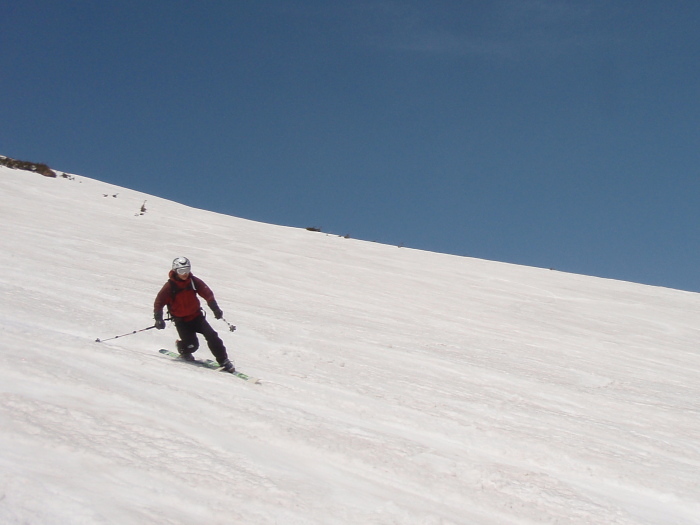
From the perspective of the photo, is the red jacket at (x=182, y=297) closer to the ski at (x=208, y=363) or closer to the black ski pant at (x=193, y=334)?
the black ski pant at (x=193, y=334)

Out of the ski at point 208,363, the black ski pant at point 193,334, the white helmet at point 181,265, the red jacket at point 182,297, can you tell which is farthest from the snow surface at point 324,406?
the white helmet at point 181,265

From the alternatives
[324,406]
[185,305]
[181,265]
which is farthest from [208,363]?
[324,406]

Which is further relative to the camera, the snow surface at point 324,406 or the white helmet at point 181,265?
the white helmet at point 181,265

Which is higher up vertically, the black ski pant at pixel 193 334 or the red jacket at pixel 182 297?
the red jacket at pixel 182 297

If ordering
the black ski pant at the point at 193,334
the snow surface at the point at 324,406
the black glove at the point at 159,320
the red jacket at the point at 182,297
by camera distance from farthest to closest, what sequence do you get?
the red jacket at the point at 182,297
the black ski pant at the point at 193,334
the black glove at the point at 159,320
the snow surface at the point at 324,406

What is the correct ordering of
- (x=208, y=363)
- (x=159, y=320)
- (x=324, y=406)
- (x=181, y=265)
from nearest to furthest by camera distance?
(x=324, y=406)
(x=159, y=320)
(x=181, y=265)
(x=208, y=363)

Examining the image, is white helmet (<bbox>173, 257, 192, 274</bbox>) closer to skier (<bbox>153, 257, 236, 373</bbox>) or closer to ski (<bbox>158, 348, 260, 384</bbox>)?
skier (<bbox>153, 257, 236, 373</bbox>)

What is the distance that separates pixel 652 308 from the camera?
18.9 meters

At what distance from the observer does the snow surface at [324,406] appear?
406cm

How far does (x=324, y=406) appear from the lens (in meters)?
6.48

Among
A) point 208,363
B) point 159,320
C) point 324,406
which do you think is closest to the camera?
point 324,406

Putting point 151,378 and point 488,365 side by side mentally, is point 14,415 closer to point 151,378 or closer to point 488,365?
point 151,378

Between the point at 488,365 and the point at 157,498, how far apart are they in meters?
6.76

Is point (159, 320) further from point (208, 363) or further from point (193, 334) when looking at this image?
point (208, 363)
